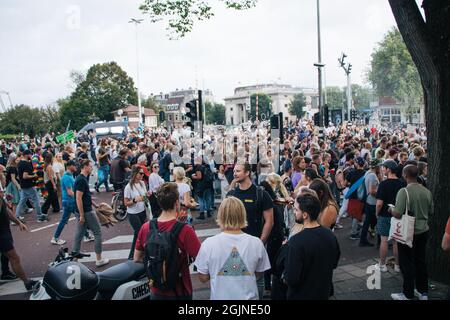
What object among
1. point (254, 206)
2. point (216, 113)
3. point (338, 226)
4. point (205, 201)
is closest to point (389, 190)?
point (254, 206)

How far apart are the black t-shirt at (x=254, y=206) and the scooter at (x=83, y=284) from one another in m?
1.40

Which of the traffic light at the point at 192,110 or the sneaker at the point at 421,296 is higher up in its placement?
the traffic light at the point at 192,110

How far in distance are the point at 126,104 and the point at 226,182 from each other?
6225 centimetres

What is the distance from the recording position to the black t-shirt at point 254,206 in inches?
190

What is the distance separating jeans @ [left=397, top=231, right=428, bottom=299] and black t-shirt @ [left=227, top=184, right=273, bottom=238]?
5.90 feet

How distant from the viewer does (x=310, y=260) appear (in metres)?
3.21

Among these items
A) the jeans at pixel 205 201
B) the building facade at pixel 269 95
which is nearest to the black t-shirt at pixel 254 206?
the jeans at pixel 205 201

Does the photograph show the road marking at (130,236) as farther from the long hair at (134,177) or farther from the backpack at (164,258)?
the backpack at (164,258)

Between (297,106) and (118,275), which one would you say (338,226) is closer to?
(118,275)

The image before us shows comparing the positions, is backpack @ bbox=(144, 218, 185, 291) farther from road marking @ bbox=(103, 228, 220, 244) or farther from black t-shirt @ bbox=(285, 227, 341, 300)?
road marking @ bbox=(103, 228, 220, 244)

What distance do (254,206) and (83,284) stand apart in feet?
6.74
